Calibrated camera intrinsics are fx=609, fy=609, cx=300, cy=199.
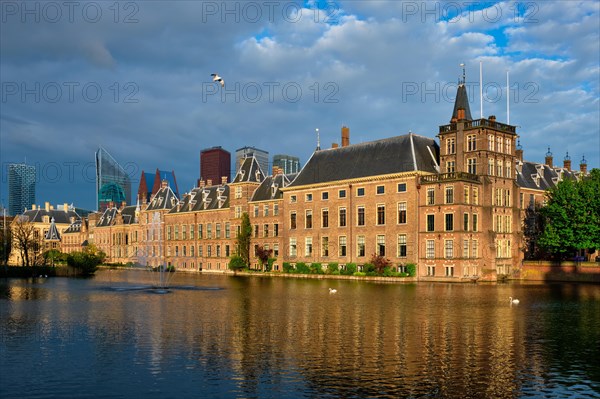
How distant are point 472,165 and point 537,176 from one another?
1742cm

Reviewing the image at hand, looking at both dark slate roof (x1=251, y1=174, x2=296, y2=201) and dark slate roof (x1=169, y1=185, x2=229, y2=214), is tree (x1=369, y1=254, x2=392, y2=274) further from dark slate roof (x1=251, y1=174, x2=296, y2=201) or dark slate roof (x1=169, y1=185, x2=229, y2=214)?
dark slate roof (x1=169, y1=185, x2=229, y2=214)

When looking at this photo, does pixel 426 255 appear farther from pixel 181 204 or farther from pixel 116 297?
pixel 181 204

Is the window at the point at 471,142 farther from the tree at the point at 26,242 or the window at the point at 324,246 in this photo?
the tree at the point at 26,242

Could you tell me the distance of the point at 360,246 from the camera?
7894 cm

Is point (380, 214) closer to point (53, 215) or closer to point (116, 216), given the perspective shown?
point (116, 216)

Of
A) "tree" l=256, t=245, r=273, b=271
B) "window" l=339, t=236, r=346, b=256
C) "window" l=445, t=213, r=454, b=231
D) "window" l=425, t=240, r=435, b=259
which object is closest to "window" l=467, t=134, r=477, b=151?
"window" l=445, t=213, r=454, b=231

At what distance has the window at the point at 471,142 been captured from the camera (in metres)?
72.1

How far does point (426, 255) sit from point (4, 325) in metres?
50.9

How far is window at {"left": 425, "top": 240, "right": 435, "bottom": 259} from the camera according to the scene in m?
70.9

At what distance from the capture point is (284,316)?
33719 mm

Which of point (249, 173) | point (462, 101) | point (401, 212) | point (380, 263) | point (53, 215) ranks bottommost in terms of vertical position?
point (380, 263)

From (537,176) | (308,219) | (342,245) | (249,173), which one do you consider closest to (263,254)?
(308,219)

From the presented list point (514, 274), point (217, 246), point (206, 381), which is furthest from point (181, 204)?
point (206, 381)

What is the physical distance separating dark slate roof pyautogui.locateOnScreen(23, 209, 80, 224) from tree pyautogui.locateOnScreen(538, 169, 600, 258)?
14241cm
